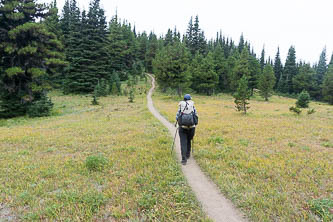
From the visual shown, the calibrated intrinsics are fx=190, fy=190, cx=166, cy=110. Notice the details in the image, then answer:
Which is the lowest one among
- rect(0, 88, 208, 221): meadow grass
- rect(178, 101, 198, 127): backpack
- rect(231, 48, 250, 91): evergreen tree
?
rect(0, 88, 208, 221): meadow grass

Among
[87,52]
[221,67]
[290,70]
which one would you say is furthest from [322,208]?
[290,70]

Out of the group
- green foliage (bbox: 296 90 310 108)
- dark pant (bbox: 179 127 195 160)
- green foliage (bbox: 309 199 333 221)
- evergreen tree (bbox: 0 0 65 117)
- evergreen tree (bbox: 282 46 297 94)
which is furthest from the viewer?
evergreen tree (bbox: 282 46 297 94)

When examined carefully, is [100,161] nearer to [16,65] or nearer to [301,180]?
[301,180]

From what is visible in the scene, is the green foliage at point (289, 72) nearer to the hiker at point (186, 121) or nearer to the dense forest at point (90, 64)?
the dense forest at point (90, 64)

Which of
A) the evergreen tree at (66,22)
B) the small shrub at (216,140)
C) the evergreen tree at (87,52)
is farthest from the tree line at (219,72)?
the small shrub at (216,140)

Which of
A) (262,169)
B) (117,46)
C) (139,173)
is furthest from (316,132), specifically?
(117,46)

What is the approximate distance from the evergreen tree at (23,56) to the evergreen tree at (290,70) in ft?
229

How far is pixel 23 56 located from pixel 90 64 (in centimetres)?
1953

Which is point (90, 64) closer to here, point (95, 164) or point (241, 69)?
point (241, 69)

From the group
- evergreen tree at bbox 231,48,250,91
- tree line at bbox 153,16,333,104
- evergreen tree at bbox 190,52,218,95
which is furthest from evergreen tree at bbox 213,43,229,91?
evergreen tree at bbox 190,52,218,95

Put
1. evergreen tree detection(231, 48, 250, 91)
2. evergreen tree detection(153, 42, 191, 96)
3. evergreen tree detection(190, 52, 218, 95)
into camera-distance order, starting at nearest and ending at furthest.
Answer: evergreen tree detection(153, 42, 191, 96)
evergreen tree detection(190, 52, 218, 95)
evergreen tree detection(231, 48, 250, 91)

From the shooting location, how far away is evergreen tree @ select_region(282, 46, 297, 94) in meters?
65.8

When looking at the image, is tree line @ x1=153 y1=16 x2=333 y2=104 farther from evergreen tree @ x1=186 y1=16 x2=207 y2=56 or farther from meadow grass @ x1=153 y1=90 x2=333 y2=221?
meadow grass @ x1=153 y1=90 x2=333 y2=221

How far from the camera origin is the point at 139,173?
6.03m
